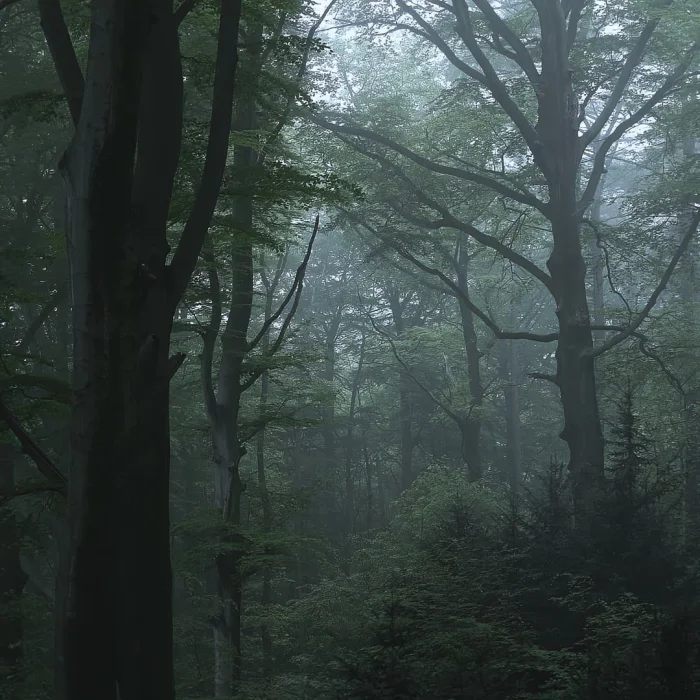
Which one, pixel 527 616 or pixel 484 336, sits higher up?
pixel 484 336

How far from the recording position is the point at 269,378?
12.0m

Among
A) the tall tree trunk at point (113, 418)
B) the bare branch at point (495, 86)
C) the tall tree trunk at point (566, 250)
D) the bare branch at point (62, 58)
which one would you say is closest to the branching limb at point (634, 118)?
the tall tree trunk at point (566, 250)

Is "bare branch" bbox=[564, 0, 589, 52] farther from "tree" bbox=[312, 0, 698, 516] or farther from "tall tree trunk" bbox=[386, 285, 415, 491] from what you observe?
"tall tree trunk" bbox=[386, 285, 415, 491]

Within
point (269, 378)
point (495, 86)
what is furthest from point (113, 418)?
point (495, 86)

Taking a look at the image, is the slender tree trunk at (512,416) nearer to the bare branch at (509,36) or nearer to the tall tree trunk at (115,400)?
the bare branch at (509,36)

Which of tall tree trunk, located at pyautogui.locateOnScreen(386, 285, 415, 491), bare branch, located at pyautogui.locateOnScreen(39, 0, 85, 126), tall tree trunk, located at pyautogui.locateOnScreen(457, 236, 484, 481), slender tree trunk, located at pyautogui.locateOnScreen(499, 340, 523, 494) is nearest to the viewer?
bare branch, located at pyautogui.locateOnScreen(39, 0, 85, 126)

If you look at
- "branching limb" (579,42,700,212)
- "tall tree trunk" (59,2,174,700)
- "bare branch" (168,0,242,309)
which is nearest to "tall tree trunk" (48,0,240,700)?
"tall tree trunk" (59,2,174,700)

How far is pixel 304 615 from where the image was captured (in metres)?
10.1

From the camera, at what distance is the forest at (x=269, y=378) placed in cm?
491

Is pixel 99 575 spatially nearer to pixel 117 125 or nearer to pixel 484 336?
pixel 117 125

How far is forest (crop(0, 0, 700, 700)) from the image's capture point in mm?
4914

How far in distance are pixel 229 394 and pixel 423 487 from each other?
38.6 feet

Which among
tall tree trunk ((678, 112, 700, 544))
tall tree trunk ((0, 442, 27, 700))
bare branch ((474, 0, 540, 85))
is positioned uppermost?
bare branch ((474, 0, 540, 85))

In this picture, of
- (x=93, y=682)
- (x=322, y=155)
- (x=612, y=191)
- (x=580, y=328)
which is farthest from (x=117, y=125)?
(x=612, y=191)
